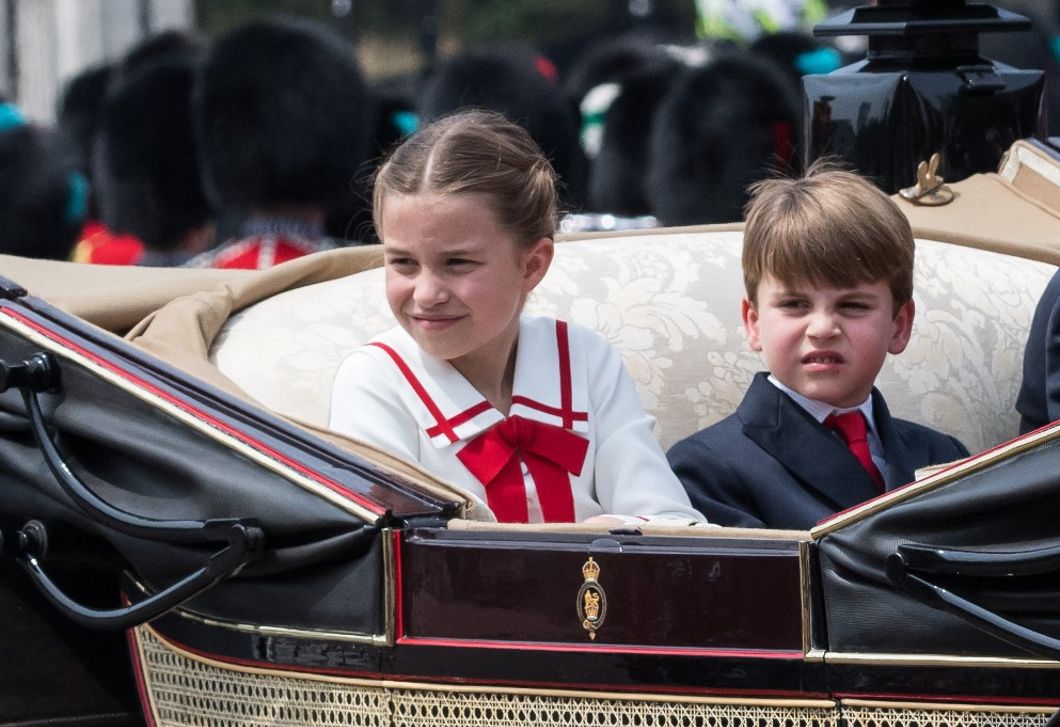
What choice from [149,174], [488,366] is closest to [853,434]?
[488,366]

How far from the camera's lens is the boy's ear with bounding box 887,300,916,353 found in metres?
2.32

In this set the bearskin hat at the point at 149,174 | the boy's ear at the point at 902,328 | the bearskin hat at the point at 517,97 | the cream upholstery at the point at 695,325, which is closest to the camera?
the boy's ear at the point at 902,328

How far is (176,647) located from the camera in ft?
6.14

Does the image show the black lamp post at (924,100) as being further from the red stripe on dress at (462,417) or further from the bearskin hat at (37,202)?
the bearskin hat at (37,202)

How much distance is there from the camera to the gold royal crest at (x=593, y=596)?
1649 millimetres

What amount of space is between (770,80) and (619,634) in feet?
17.0

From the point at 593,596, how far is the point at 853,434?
77 cm

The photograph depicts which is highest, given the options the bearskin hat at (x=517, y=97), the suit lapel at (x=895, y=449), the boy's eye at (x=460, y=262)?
the boy's eye at (x=460, y=262)

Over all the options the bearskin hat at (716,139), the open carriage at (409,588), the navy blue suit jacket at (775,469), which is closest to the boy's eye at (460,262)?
the open carriage at (409,588)

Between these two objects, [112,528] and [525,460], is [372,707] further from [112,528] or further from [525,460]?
[525,460]

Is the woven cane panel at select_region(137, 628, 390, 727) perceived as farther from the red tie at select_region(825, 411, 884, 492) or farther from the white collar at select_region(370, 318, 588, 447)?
the red tie at select_region(825, 411, 884, 492)

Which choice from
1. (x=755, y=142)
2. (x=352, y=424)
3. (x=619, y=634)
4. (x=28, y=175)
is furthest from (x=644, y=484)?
(x=28, y=175)

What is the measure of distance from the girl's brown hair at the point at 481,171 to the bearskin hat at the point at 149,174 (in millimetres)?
4380

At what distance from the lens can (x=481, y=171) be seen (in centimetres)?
214
